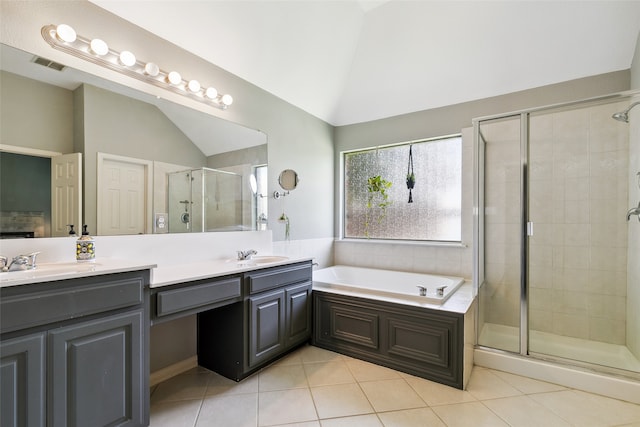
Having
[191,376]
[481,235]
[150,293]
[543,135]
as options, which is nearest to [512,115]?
[543,135]

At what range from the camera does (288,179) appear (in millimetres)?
3180

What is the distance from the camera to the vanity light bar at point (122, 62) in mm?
1597

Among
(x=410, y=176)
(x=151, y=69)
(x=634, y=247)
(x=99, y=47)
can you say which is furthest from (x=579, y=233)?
(x=99, y=47)

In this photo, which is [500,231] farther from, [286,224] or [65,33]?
[65,33]

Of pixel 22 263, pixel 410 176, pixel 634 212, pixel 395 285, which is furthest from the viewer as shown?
pixel 410 176

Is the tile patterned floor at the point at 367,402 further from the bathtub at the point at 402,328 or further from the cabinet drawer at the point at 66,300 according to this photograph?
the cabinet drawer at the point at 66,300

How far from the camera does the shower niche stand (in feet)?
7.10

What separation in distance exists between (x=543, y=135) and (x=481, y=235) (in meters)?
1.02

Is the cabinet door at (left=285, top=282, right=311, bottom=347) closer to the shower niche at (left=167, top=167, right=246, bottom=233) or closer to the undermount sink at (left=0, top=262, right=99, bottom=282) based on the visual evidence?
the shower niche at (left=167, top=167, right=246, bottom=233)

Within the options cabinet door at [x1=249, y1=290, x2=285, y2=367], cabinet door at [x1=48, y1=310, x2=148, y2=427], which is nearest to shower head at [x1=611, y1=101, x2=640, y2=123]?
cabinet door at [x1=249, y1=290, x2=285, y2=367]

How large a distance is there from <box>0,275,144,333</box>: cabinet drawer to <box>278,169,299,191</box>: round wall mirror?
183 cm

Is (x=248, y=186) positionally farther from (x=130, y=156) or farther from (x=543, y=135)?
(x=543, y=135)

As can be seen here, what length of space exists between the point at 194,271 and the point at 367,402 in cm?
142

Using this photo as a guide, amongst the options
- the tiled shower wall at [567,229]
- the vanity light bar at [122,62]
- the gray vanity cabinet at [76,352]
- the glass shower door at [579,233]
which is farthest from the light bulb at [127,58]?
the glass shower door at [579,233]
